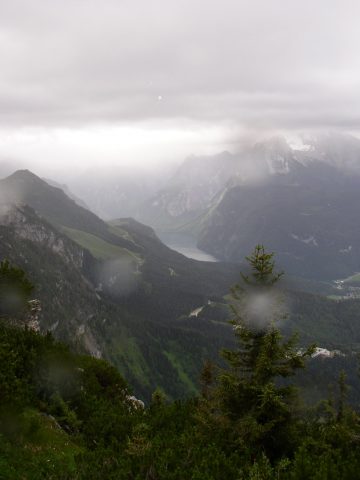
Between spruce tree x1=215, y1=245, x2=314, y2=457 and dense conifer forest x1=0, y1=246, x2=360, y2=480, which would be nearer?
dense conifer forest x1=0, y1=246, x2=360, y2=480

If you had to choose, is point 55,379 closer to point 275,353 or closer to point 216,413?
point 216,413

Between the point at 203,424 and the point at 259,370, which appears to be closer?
the point at 259,370

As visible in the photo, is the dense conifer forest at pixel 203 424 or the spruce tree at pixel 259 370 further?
Answer: the spruce tree at pixel 259 370

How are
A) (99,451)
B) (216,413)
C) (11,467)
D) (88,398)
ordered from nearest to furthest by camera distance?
1. (11,467)
2. (99,451)
3. (216,413)
4. (88,398)

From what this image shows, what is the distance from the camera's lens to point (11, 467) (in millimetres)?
24219

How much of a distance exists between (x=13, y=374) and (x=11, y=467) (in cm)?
1260

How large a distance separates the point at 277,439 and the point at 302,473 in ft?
24.1

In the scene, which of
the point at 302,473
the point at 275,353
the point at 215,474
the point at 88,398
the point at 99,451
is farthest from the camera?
the point at 88,398

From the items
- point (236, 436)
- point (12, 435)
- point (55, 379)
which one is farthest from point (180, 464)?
point (55, 379)

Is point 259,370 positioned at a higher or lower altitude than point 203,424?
higher

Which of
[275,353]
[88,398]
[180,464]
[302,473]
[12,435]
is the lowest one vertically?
[88,398]

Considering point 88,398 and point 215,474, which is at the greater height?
point 215,474

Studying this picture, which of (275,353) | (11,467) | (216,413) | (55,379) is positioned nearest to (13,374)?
(55,379)

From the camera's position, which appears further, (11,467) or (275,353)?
(275,353)
